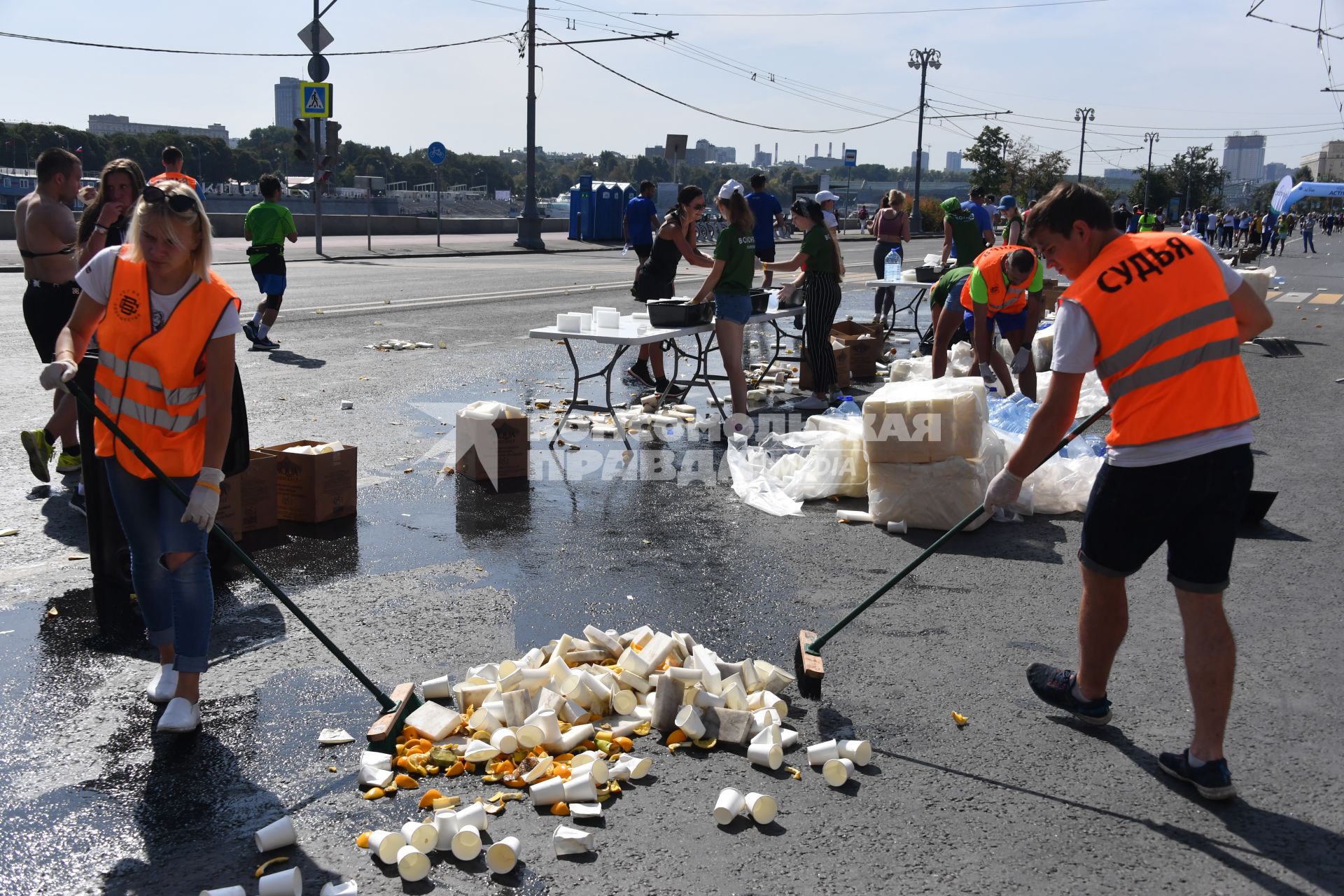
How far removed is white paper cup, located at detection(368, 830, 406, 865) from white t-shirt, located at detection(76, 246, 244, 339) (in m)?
1.70

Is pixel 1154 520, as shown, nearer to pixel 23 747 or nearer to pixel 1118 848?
pixel 1118 848

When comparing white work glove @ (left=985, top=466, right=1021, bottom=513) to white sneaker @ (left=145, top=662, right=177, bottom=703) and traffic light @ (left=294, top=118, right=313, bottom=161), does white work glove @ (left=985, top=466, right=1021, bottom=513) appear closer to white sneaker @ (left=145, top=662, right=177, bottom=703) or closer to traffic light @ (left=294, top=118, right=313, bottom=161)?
white sneaker @ (left=145, top=662, right=177, bottom=703)

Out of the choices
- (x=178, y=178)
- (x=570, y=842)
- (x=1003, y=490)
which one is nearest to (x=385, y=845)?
(x=570, y=842)

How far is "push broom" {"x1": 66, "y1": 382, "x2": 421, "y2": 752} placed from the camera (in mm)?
3646

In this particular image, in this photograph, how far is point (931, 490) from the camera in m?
6.49

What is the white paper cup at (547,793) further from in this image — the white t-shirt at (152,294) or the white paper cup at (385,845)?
the white t-shirt at (152,294)

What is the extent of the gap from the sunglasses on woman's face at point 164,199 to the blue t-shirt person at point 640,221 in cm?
1237

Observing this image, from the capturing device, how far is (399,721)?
149 inches

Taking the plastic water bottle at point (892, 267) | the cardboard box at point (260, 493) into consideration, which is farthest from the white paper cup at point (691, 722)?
the plastic water bottle at point (892, 267)

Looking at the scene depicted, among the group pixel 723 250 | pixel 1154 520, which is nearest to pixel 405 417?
pixel 723 250

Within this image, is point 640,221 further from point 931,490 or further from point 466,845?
point 466,845

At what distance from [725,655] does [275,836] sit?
2.07 m

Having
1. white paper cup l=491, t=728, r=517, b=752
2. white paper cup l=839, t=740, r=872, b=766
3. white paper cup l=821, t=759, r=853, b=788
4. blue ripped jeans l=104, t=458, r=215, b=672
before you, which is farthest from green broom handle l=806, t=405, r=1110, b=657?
blue ripped jeans l=104, t=458, r=215, b=672

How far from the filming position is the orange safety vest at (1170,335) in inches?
137
